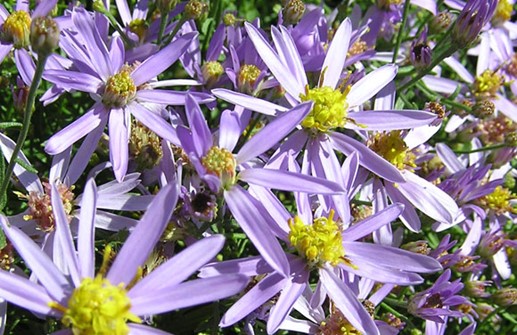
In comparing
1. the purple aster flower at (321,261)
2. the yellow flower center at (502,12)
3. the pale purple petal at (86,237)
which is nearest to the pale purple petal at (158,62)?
the purple aster flower at (321,261)

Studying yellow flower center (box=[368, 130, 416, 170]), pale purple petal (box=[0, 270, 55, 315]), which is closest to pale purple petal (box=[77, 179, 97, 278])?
pale purple petal (box=[0, 270, 55, 315])

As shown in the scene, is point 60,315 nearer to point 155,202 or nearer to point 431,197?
point 155,202

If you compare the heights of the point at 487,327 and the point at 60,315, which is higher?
the point at 487,327

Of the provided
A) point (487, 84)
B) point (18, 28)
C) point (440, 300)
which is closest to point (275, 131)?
point (440, 300)

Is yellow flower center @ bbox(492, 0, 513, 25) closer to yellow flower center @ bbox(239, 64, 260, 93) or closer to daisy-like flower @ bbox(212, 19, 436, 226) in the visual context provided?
daisy-like flower @ bbox(212, 19, 436, 226)

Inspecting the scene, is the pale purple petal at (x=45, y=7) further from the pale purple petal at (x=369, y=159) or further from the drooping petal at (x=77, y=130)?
the pale purple petal at (x=369, y=159)

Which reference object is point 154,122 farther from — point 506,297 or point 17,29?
point 506,297

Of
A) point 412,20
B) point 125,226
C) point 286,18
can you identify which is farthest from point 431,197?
point 412,20
